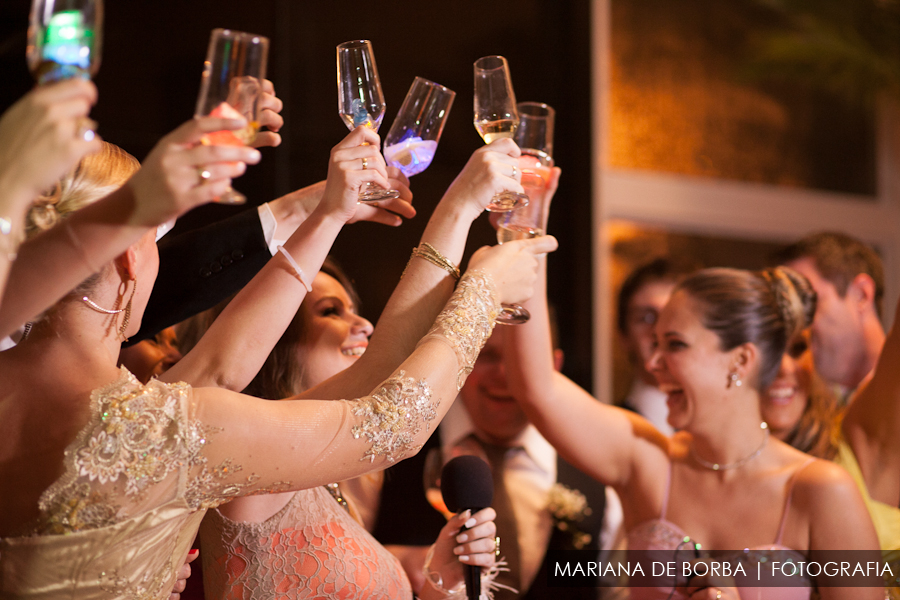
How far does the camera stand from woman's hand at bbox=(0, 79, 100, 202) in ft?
3.16

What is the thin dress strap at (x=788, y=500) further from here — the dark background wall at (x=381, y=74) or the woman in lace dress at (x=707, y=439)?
the dark background wall at (x=381, y=74)

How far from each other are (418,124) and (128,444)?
0.89 meters

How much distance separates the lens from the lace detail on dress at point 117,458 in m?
1.19

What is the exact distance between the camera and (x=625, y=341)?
3.69m

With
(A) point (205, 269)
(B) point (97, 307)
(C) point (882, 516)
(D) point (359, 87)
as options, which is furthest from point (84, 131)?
(C) point (882, 516)

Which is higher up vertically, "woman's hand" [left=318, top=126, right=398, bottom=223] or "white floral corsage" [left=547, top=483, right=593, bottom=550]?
"woman's hand" [left=318, top=126, right=398, bottom=223]

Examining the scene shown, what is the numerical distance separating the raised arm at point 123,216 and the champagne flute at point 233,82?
41mm

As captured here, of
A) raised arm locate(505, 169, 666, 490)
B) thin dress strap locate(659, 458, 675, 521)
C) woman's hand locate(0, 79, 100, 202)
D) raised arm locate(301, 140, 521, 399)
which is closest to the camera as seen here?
woman's hand locate(0, 79, 100, 202)

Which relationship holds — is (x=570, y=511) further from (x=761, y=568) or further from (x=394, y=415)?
(x=394, y=415)

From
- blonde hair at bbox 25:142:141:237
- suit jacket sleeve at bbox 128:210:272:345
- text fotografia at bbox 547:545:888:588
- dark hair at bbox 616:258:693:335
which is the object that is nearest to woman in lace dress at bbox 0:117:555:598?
blonde hair at bbox 25:142:141:237

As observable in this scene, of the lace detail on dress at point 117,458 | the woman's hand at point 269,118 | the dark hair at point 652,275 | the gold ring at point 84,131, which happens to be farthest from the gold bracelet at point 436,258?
the dark hair at point 652,275

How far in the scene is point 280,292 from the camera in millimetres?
1542

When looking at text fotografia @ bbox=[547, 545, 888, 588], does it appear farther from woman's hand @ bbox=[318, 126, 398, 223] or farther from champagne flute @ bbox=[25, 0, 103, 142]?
champagne flute @ bbox=[25, 0, 103, 142]

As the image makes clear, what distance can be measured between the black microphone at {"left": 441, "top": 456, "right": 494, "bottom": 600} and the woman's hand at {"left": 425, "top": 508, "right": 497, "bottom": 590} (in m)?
0.02
